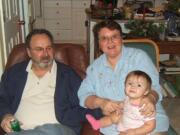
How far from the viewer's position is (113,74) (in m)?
1.95

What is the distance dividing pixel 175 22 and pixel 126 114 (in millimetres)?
2283

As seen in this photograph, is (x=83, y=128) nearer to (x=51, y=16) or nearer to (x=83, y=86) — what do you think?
(x=83, y=86)

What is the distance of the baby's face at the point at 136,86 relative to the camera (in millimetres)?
1677

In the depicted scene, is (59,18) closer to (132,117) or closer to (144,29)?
(144,29)

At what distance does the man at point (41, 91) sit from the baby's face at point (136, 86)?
18.0 inches

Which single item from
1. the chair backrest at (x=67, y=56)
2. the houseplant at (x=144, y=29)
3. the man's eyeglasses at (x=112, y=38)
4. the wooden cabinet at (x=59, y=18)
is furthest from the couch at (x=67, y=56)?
the wooden cabinet at (x=59, y=18)

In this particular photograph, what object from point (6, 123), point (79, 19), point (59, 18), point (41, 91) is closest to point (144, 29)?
point (41, 91)

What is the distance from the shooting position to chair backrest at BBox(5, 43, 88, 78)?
223 centimetres

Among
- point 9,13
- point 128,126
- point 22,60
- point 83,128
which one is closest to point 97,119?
point 83,128

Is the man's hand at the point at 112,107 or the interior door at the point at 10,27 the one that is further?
the interior door at the point at 10,27

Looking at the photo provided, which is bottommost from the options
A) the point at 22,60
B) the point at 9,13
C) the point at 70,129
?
the point at 70,129

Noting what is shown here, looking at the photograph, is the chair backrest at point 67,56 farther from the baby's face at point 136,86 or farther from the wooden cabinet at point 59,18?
the wooden cabinet at point 59,18

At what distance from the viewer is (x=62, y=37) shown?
609 centimetres

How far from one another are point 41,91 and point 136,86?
691mm
